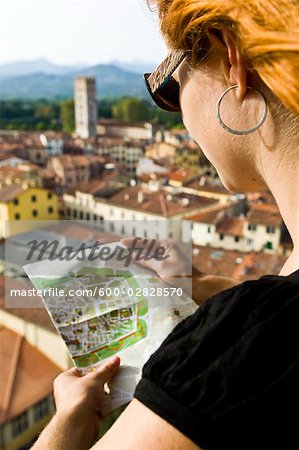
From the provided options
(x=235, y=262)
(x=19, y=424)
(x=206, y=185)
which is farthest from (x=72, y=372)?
(x=206, y=185)

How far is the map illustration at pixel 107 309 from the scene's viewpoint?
603mm

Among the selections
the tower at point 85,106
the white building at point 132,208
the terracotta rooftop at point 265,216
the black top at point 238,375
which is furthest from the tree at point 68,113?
the black top at point 238,375

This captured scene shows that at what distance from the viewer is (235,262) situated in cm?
623

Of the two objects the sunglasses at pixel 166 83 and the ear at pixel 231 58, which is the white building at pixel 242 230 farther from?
the ear at pixel 231 58

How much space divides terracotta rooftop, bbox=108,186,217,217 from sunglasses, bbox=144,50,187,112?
802 cm

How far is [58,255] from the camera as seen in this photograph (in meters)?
0.66

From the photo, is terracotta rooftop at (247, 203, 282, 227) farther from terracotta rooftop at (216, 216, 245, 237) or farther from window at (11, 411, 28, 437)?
window at (11, 411, 28, 437)

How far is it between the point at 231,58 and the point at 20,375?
12.3 ft

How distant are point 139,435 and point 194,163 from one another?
15.1 m

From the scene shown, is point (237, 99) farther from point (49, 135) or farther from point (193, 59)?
point (49, 135)

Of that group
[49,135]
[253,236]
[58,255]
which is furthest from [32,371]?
[49,135]

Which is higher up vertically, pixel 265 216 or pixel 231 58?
pixel 231 58

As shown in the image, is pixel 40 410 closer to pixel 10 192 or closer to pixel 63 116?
pixel 10 192

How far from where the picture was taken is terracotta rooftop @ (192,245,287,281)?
5.80 metres
